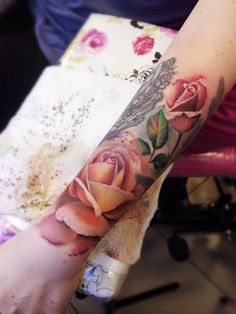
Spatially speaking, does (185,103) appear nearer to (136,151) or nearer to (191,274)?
(136,151)

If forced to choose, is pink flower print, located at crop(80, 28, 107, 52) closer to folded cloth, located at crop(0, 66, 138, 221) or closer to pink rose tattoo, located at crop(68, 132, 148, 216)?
folded cloth, located at crop(0, 66, 138, 221)

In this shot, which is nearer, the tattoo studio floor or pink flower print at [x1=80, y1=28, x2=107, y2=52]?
pink flower print at [x1=80, y1=28, x2=107, y2=52]

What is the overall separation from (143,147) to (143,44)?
0.27 metres

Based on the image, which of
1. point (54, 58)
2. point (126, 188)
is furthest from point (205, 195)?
point (126, 188)

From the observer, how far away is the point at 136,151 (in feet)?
1.88

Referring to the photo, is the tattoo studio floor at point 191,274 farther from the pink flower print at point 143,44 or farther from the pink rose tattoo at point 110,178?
the pink rose tattoo at point 110,178

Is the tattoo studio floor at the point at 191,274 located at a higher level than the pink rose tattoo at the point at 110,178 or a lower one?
lower

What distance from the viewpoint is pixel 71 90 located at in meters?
0.80

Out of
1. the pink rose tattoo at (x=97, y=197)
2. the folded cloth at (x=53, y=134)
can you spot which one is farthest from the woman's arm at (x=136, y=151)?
the folded cloth at (x=53, y=134)

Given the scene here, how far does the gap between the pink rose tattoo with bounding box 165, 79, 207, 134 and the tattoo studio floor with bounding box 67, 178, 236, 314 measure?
59cm

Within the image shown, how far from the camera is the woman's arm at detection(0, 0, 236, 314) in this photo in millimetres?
549

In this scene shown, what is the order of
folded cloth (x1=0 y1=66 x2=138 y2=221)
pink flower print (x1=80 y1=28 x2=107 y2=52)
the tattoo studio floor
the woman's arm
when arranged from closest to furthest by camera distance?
the woman's arm, folded cloth (x1=0 y1=66 x2=138 y2=221), pink flower print (x1=80 y1=28 x2=107 y2=52), the tattoo studio floor

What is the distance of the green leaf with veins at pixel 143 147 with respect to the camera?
1.89 feet

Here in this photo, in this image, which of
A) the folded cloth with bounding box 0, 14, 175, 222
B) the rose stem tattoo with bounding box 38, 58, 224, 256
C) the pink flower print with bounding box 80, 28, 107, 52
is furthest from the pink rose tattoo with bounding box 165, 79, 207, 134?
the pink flower print with bounding box 80, 28, 107, 52
